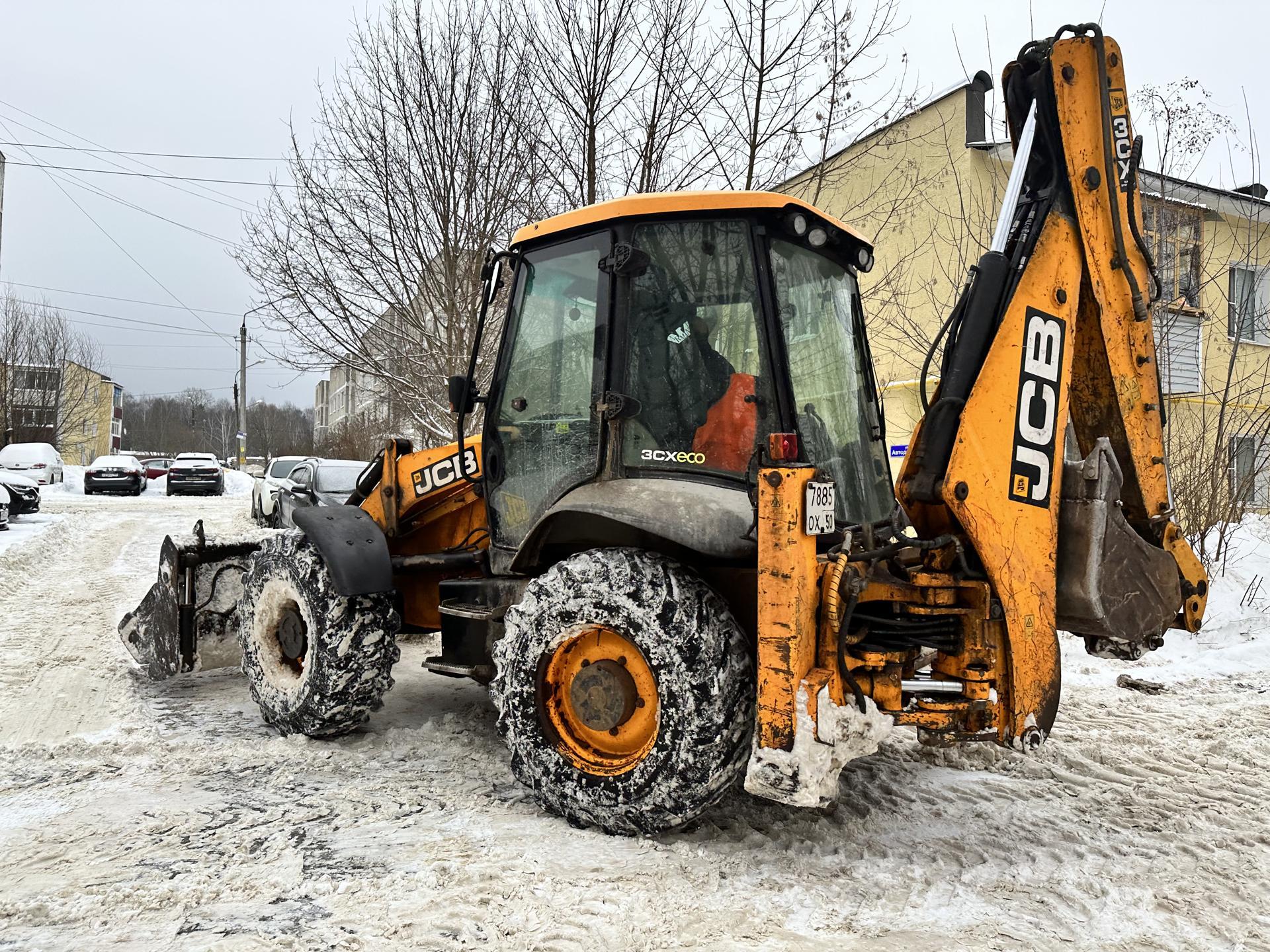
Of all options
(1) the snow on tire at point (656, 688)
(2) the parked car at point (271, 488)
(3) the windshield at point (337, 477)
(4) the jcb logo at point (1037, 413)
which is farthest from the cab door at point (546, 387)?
(2) the parked car at point (271, 488)

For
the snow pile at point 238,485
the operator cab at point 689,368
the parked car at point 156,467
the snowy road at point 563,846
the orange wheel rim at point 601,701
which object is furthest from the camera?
the parked car at point 156,467

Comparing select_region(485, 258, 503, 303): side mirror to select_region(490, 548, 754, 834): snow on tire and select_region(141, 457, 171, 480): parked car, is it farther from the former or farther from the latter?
select_region(141, 457, 171, 480): parked car

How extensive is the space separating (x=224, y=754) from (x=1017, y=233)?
14.0 ft

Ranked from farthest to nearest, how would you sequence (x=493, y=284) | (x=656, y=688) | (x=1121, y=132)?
(x=493, y=284), (x=1121, y=132), (x=656, y=688)

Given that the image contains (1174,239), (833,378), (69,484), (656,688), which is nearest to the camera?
(656,688)

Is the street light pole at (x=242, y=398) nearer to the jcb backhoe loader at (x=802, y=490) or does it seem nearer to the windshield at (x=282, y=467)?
the windshield at (x=282, y=467)

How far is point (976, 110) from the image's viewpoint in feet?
42.5

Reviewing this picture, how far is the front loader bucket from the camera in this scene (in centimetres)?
572

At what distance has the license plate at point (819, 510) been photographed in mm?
2998

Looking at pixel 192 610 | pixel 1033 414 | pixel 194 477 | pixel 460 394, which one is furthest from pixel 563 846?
pixel 194 477

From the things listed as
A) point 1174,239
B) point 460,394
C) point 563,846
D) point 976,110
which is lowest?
point 563,846

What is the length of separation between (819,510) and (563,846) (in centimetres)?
154

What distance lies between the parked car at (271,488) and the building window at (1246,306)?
44.6 ft

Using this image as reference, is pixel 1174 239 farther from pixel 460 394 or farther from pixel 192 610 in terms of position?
pixel 192 610
